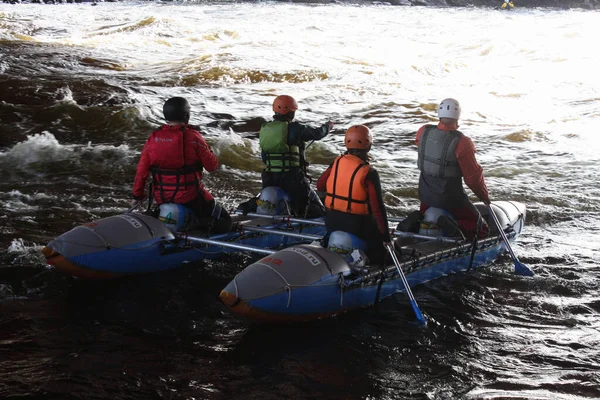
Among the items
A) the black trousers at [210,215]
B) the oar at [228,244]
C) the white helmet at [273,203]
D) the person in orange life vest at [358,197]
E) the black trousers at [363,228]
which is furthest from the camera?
the white helmet at [273,203]

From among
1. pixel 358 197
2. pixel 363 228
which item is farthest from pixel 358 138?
pixel 363 228

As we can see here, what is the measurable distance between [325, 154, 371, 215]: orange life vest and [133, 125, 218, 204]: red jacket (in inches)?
56.8

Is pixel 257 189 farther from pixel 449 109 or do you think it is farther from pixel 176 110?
pixel 449 109

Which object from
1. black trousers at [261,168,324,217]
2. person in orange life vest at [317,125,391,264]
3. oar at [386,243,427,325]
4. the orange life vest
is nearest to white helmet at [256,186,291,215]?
black trousers at [261,168,324,217]

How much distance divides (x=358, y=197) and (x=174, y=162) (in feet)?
6.39

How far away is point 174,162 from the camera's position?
6473 millimetres

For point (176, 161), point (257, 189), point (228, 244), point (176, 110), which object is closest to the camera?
point (228, 244)

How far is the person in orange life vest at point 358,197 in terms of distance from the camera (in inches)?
218

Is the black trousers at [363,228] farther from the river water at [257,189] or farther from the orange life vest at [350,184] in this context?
the river water at [257,189]

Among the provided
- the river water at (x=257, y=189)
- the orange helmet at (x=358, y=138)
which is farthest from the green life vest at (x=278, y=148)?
the orange helmet at (x=358, y=138)

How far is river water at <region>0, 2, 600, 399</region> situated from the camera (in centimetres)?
470

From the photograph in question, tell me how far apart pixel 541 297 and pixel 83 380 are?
419 centimetres

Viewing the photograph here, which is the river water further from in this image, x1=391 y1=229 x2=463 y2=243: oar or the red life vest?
the red life vest

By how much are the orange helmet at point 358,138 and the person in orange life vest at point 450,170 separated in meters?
1.32
